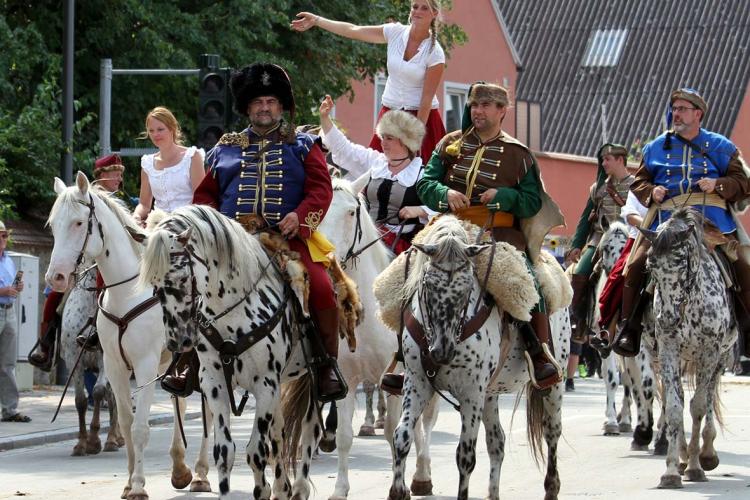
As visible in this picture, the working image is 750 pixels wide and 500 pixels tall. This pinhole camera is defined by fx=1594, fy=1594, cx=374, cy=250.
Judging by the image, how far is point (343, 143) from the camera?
546 inches

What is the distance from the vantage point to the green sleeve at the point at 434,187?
428 inches

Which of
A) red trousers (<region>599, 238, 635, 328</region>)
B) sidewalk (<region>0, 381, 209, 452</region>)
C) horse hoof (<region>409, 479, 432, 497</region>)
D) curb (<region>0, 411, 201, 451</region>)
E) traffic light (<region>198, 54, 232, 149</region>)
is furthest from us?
traffic light (<region>198, 54, 232, 149</region>)

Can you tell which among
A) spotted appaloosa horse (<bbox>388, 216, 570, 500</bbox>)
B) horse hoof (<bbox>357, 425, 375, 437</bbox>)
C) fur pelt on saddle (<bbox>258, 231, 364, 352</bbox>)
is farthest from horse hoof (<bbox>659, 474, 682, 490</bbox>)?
horse hoof (<bbox>357, 425, 375, 437</bbox>)

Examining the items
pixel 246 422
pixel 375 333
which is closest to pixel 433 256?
pixel 375 333

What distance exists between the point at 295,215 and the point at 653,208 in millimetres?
4119

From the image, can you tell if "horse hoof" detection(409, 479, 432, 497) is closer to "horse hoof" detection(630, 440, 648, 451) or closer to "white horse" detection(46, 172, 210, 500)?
"white horse" detection(46, 172, 210, 500)

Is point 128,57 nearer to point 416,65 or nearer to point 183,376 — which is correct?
point 416,65

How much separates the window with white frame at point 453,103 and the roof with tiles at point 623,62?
38.9 ft

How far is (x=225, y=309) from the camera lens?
9.70 meters

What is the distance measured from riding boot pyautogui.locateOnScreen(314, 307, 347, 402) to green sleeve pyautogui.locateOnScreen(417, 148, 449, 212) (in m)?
1.10

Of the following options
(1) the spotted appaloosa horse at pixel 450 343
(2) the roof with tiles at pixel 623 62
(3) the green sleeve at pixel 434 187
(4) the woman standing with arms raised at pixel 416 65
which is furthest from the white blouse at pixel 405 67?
(2) the roof with tiles at pixel 623 62

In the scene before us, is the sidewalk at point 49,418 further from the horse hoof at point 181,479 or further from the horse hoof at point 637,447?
the horse hoof at point 637,447

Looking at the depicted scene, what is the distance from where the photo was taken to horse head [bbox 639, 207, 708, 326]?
12438mm

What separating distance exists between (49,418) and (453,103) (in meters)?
25.8
